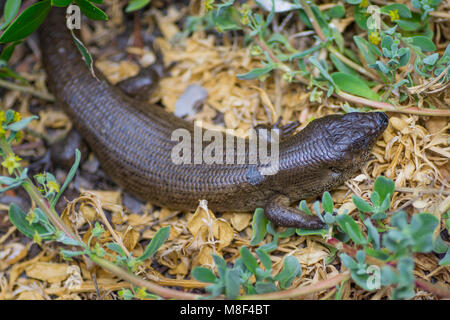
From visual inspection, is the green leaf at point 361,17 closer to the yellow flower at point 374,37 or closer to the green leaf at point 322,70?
the yellow flower at point 374,37

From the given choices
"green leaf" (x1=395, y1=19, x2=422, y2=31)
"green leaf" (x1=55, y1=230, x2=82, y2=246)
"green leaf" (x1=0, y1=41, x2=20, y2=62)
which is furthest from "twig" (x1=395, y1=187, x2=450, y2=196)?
"green leaf" (x1=0, y1=41, x2=20, y2=62)

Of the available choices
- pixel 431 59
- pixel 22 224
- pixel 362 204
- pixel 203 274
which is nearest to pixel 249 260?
pixel 203 274

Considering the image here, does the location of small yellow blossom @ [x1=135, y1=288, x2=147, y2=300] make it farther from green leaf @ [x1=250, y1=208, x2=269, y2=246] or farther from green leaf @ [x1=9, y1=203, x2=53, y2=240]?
green leaf @ [x1=250, y1=208, x2=269, y2=246]

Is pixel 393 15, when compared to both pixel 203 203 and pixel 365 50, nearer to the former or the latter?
pixel 365 50

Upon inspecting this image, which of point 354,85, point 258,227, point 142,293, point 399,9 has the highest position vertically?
point 399,9

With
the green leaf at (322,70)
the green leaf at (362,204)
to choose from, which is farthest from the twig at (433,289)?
the green leaf at (322,70)
